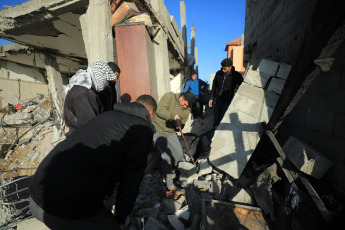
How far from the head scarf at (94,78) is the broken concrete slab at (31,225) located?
5.43ft

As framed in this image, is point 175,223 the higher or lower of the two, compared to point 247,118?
lower

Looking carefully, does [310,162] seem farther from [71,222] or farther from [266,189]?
[71,222]

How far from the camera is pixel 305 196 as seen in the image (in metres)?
1.72

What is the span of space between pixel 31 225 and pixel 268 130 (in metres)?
3.23

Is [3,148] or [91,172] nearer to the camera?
[91,172]

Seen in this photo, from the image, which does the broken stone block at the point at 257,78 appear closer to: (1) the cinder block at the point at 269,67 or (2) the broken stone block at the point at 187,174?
(1) the cinder block at the point at 269,67

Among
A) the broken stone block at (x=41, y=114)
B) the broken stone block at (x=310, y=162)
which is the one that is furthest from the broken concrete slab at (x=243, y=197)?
the broken stone block at (x=41, y=114)

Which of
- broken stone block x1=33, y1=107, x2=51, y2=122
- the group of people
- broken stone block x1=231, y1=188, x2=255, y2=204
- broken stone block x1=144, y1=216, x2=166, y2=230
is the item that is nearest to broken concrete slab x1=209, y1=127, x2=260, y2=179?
broken stone block x1=231, y1=188, x2=255, y2=204

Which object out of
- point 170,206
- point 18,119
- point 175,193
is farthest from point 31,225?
point 18,119

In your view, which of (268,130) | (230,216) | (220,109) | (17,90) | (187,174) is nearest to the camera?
(230,216)

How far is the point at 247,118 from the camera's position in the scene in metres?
2.70

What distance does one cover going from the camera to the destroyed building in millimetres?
1615

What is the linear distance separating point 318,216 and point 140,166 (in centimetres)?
175

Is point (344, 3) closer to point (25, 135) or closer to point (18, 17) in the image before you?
point (18, 17)
